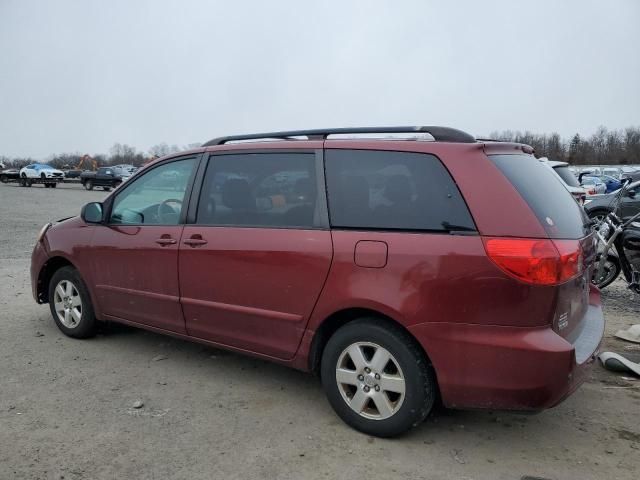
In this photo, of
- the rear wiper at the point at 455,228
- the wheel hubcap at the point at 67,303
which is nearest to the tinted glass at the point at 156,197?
the wheel hubcap at the point at 67,303

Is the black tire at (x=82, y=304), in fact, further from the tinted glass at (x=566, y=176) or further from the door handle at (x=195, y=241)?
the tinted glass at (x=566, y=176)

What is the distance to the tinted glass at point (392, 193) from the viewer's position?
2990mm

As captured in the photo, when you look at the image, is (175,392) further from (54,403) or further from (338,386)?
(338,386)

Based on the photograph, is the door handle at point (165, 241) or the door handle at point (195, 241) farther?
the door handle at point (165, 241)

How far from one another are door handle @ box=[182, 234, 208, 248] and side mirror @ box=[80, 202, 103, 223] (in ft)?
3.85

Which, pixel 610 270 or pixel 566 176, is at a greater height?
pixel 566 176

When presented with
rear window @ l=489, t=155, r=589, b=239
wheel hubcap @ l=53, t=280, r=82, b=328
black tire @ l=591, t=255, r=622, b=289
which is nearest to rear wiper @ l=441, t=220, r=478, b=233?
rear window @ l=489, t=155, r=589, b=239

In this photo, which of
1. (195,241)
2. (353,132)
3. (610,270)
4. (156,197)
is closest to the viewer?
(353,132)

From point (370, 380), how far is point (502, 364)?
77cm

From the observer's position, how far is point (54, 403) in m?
3.67

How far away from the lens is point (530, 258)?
2750mm

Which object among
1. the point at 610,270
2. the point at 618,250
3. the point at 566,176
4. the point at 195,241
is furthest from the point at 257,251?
the point at 566,176

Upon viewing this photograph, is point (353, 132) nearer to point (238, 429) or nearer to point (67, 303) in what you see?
point (238, 429)

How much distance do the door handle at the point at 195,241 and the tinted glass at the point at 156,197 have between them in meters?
0.26
